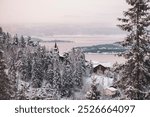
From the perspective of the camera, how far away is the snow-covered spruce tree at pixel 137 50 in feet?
22.2

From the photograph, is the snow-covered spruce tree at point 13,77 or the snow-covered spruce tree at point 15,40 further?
the snow-covered spruce tree at point 15,40

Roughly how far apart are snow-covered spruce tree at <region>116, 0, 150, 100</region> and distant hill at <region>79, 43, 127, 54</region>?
10.8 inches

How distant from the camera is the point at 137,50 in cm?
683

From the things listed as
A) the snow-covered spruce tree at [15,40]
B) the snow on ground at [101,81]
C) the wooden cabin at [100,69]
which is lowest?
the snow on ground at [101,81]

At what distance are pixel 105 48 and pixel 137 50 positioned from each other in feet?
3.64

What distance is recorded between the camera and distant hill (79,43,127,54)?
7.24 m

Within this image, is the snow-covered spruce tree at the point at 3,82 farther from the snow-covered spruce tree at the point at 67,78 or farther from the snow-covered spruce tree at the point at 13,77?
the snow-covered spruce tree at the point at 67,78

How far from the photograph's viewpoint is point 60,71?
312 inches

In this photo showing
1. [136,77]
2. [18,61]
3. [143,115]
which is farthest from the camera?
[18,61]

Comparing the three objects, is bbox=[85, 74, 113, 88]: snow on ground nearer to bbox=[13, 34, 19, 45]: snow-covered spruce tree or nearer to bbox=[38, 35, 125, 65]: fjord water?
bbox=[38, 35, 125, 65]: fjord water

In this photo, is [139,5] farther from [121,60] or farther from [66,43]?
[66,43]

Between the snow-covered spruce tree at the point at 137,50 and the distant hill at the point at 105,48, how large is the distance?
27cm

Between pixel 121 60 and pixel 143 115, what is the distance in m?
1.17

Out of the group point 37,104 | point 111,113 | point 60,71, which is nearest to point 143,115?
point 111,113
